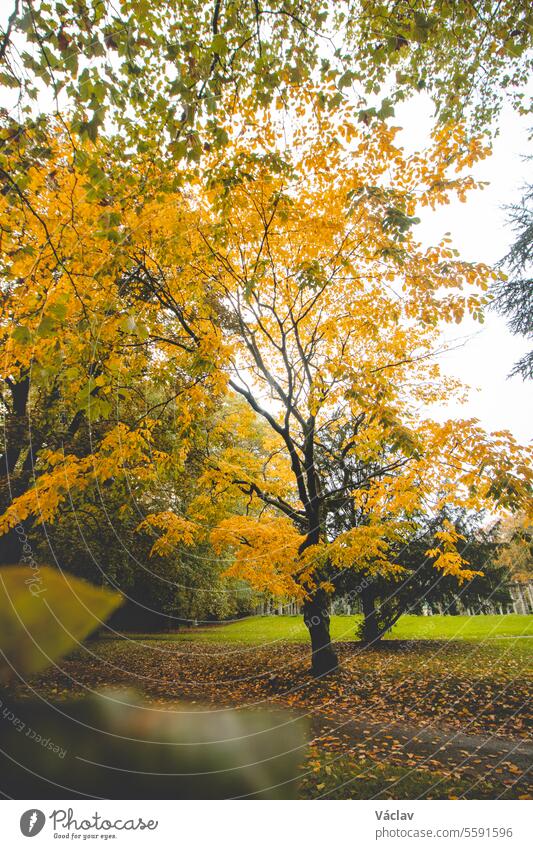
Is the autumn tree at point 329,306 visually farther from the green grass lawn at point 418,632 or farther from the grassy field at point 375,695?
the green grass lawn at point 418,632

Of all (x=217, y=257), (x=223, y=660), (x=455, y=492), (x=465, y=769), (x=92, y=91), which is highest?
(x=217, y=257)

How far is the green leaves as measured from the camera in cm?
823

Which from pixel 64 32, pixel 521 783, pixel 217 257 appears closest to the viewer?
pixel 64 32

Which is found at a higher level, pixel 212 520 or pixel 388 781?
pixel 212 520

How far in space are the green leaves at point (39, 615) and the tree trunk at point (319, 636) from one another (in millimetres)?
6373

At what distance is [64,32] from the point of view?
2.52m

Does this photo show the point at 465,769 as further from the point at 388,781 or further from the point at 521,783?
the point at 388,781

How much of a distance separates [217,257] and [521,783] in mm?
6877

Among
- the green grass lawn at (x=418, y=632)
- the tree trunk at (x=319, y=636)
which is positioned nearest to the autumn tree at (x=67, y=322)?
the tree trunk at (x=319, y=636)

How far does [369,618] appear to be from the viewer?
11.6 metres

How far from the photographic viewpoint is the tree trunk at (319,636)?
722 cm
